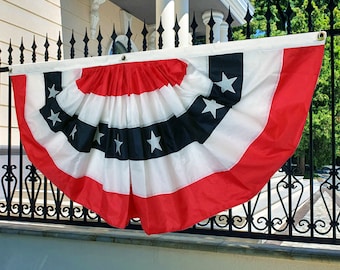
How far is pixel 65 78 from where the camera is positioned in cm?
360

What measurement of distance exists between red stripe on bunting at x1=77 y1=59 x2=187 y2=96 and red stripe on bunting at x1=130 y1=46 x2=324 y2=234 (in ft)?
2.62

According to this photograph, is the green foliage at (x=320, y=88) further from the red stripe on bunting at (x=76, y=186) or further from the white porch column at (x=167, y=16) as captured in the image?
the red stripe on bunting at (x=76, y=186)

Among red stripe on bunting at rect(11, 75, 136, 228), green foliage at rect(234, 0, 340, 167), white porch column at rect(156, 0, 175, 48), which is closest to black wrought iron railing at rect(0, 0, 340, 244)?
red stripe on bunting at rect(11, 75, 136, 228)

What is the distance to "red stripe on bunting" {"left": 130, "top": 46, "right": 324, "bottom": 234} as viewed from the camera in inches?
109

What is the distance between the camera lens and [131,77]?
3.32m

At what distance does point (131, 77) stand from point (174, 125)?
0.56 m

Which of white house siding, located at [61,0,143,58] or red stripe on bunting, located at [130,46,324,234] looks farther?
white house siding, located at [61,0,143,58]

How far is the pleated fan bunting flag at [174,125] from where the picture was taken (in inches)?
112

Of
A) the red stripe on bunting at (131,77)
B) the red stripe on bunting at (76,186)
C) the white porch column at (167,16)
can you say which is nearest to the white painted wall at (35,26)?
the red stripe on bunting at (76,186)

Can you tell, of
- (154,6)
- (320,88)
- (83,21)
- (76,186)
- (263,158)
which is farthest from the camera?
(320,88)

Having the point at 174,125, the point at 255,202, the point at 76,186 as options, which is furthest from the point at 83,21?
the point at 255,202

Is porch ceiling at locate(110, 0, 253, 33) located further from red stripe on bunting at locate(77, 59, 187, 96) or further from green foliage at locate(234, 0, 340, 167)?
red stripe on bunting at locate(77, 59, 187, 96)

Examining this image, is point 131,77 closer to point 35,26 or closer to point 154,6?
point 35,26

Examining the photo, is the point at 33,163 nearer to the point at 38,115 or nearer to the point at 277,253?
the point at 38,115
